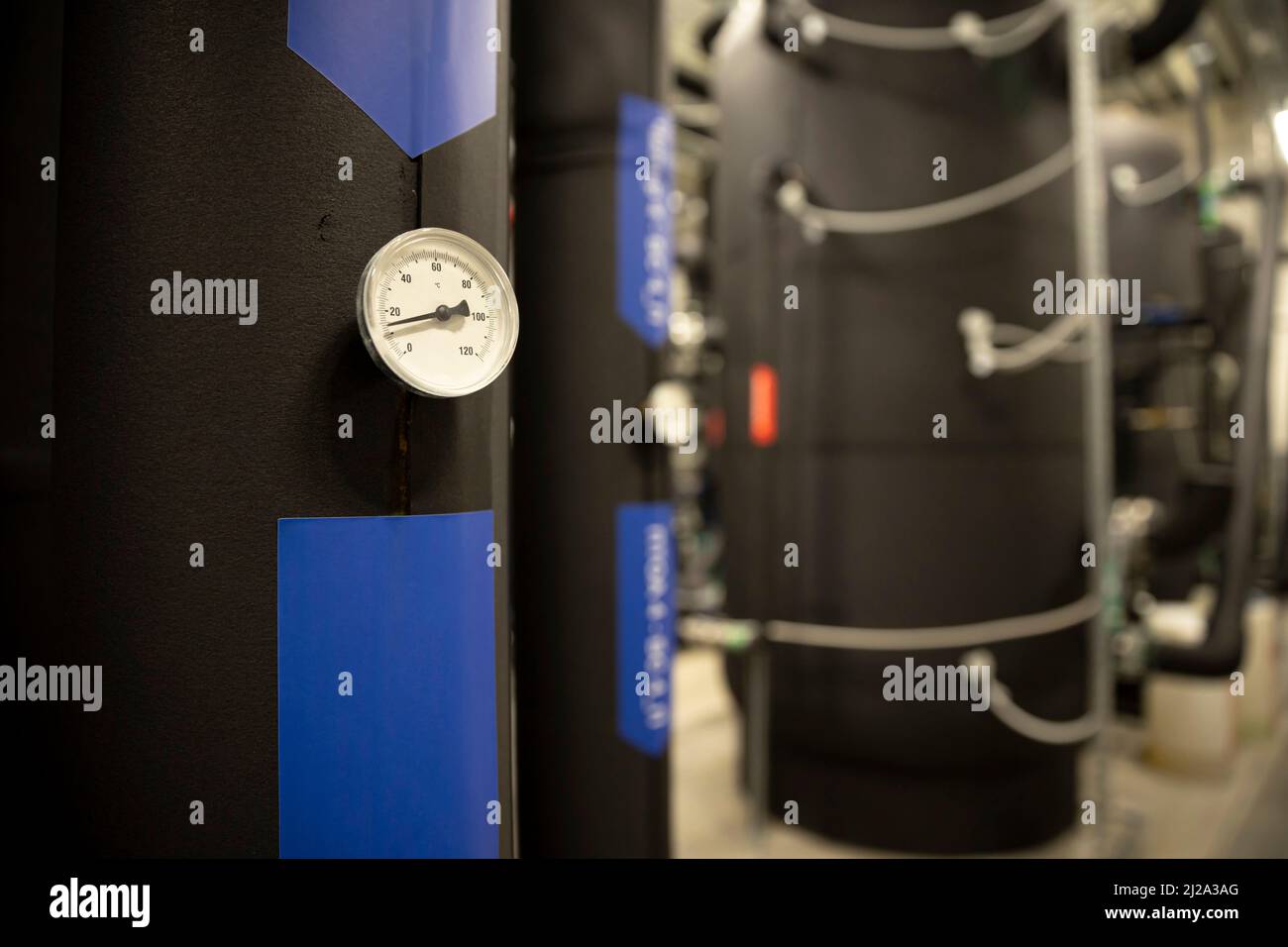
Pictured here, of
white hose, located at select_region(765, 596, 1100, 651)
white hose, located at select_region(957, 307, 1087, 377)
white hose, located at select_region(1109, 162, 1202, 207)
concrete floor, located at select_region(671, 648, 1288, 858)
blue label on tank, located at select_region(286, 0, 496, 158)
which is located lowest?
concrete floor, located at select_region(671, 648, 1288, 858)

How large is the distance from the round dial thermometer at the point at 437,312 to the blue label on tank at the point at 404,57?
18 cm

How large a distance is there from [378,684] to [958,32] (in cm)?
251

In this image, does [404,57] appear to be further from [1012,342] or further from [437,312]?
[1012,342]

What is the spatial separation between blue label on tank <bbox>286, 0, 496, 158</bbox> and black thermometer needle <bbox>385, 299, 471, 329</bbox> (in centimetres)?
25

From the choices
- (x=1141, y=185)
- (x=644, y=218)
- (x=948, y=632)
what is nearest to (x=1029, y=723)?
(x=948, y=632)

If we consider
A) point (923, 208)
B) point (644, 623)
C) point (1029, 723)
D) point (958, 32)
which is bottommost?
point (1029, 723)

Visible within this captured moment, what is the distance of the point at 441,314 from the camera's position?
1.08 metres

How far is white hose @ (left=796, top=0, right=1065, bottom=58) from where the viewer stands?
7.89 feet

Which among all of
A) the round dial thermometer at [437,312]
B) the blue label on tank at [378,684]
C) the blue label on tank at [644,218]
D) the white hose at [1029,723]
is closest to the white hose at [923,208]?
the blue label on tank at [644,218]

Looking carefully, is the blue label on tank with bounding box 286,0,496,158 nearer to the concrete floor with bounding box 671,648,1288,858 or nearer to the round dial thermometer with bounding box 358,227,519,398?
the round dial thermometer with bounding box 358,227,519,398

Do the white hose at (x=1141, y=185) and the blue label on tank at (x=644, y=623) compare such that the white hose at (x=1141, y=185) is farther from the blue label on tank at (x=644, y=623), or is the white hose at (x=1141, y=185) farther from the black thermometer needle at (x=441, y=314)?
the black thermometer needle at (x=441, y=314)

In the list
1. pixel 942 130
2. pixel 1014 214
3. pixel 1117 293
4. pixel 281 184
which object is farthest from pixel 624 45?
pixel 1117 293

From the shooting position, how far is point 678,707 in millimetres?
3957

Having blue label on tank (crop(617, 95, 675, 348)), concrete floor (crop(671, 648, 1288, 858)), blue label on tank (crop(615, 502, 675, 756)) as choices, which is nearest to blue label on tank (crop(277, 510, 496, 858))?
blue label on tank (crop(615, 502, 675, 756))
